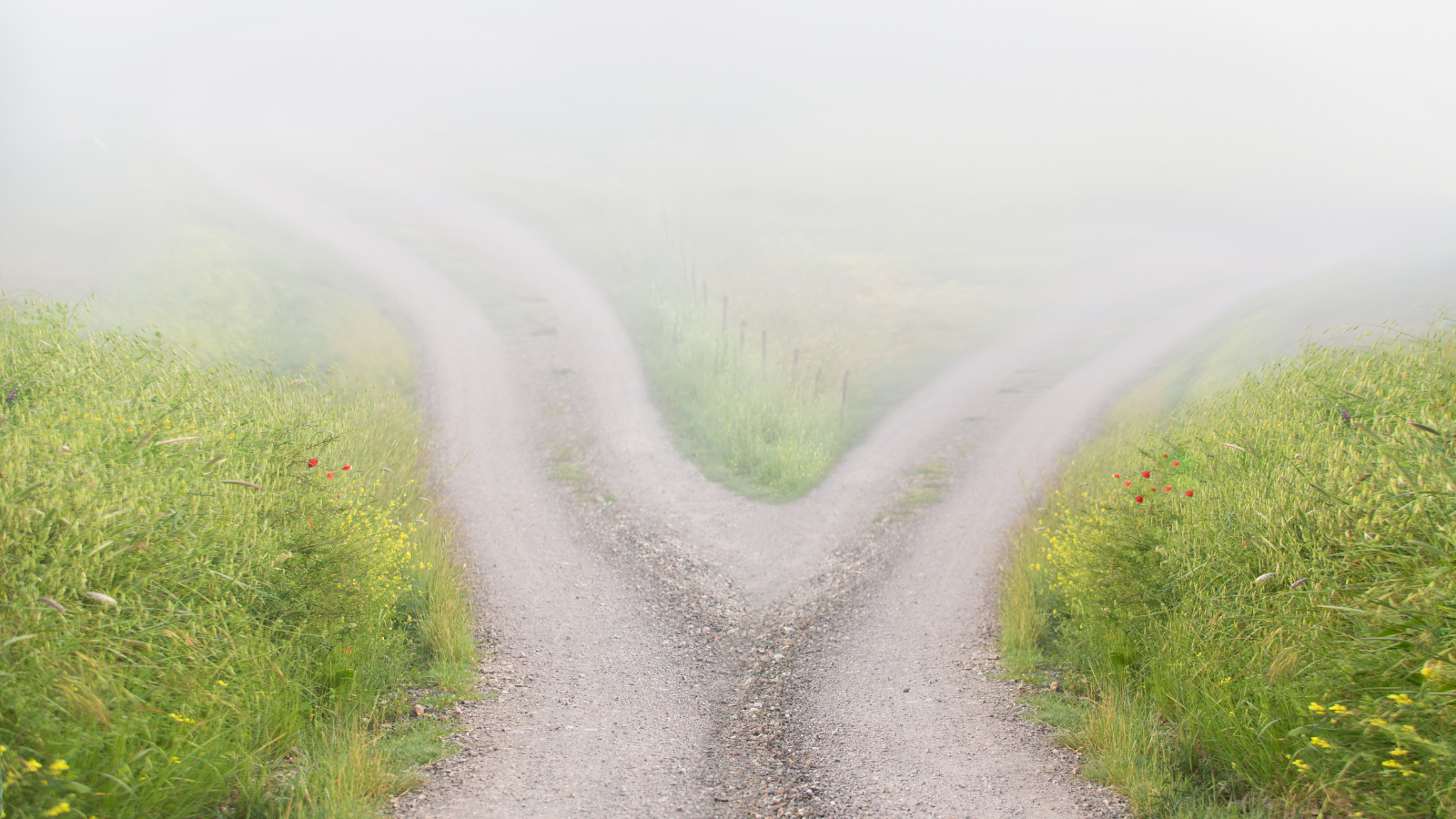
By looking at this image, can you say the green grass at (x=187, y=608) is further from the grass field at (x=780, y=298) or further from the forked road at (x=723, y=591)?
the grass field at (x=780, y=298)

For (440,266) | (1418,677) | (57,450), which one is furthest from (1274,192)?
(57,450)

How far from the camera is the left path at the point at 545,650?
20.6 feet

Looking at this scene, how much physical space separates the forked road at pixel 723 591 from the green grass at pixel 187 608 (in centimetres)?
111

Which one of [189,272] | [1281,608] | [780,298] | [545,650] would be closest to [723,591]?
[545,650]

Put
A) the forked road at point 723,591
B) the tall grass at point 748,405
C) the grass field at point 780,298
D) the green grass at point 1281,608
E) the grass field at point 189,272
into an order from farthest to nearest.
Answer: the grass field at point 780,298 < the grass field at point 189,272 < the tall grass at point 748,405 < the forked road at point 723,591 < the green grass at point 1281,608

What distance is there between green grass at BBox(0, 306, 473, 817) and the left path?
0.84 m

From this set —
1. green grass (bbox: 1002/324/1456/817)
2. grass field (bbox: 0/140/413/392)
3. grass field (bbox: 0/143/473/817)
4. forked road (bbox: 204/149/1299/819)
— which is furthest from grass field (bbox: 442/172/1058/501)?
grass field (bbox: 0/140/413/392)

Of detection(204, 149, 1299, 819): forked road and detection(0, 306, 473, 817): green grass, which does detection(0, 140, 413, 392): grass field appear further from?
detection(0, 306, 473, 817): green grass

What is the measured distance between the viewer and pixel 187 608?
5406 mm

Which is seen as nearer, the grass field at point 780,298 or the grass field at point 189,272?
the grass field at point 189,272

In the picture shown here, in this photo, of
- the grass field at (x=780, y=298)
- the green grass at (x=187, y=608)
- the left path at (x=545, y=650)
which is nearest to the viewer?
the green grass at (x=187, y=608)

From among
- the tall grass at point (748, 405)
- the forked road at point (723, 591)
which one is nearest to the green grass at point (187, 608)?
the forked road at point (723, 591)

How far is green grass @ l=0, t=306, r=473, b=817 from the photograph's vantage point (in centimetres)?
445

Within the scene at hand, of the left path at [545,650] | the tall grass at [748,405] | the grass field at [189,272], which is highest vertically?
the grass field at [189,272]
